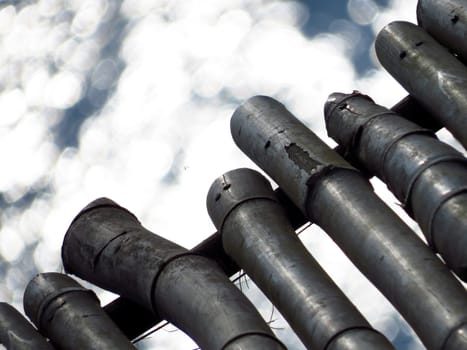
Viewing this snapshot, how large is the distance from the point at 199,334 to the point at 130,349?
1.01 m

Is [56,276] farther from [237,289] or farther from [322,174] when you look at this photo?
[322,174]

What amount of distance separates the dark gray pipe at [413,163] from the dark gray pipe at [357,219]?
0.25 meters

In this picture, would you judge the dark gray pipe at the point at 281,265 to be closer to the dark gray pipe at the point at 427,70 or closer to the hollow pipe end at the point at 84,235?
the hollow pipe end at the point at 84,235

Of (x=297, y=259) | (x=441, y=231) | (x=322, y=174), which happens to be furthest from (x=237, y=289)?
(x=441, y=231)

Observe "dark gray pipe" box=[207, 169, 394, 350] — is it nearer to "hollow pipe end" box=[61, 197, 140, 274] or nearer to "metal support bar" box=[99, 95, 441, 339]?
"metal support bar" box=[99, 95, 441, 339]

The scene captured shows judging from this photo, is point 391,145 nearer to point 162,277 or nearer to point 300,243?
point 300,243

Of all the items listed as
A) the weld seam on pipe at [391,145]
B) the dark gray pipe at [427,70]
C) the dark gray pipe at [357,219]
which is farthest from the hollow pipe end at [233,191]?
the dark gray pipe at [427,70]

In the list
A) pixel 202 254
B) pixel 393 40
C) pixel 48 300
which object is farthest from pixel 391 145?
pixel 48 300

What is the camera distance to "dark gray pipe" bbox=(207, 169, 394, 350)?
470 inches

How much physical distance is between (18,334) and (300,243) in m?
3.84

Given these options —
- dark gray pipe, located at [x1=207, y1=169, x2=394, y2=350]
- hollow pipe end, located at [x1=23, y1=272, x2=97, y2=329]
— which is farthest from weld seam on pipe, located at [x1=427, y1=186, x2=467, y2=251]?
hollow pipe end, located at [x1=23, y1=272, x2=97, y2=329]

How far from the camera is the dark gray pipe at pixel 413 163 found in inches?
477

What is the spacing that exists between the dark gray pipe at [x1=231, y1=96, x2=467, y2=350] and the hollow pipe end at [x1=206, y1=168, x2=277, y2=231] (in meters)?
0.21

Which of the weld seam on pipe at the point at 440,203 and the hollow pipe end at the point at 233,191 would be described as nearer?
the weld seam on pipe at the point at 440,203
